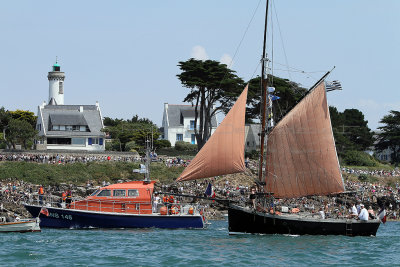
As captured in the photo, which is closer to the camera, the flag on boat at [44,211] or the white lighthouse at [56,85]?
the flag on boat at [44,211]

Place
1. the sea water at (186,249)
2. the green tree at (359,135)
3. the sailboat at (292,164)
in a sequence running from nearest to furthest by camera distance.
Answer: the sea water at (186,249) < the sailboat at (292,164) < the green tree at (359,135)

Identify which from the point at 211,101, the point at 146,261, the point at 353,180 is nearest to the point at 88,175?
the point at 211,101

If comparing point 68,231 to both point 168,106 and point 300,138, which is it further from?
point 168,106

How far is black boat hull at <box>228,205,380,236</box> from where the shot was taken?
44031 millimetres

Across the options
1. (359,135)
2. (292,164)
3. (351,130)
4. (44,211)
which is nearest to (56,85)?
(351,130)

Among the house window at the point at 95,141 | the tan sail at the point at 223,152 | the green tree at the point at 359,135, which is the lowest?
the tan sail at the point at 223,152

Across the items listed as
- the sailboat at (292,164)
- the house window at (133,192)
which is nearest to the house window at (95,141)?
the house window at (133,192)

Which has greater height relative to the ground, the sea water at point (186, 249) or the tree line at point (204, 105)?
the tree line at point (204, 105)

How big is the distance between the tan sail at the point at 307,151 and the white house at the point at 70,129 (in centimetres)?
5394

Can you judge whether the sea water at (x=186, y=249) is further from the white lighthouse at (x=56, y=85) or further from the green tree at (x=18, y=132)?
the white lighthouse at (x=56, y=85)

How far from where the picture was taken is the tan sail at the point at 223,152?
4278cm

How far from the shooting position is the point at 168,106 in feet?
387

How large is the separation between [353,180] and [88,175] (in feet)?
101

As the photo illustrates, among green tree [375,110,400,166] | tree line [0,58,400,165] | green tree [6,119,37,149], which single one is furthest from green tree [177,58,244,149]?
green tree [375,110,400,166]
